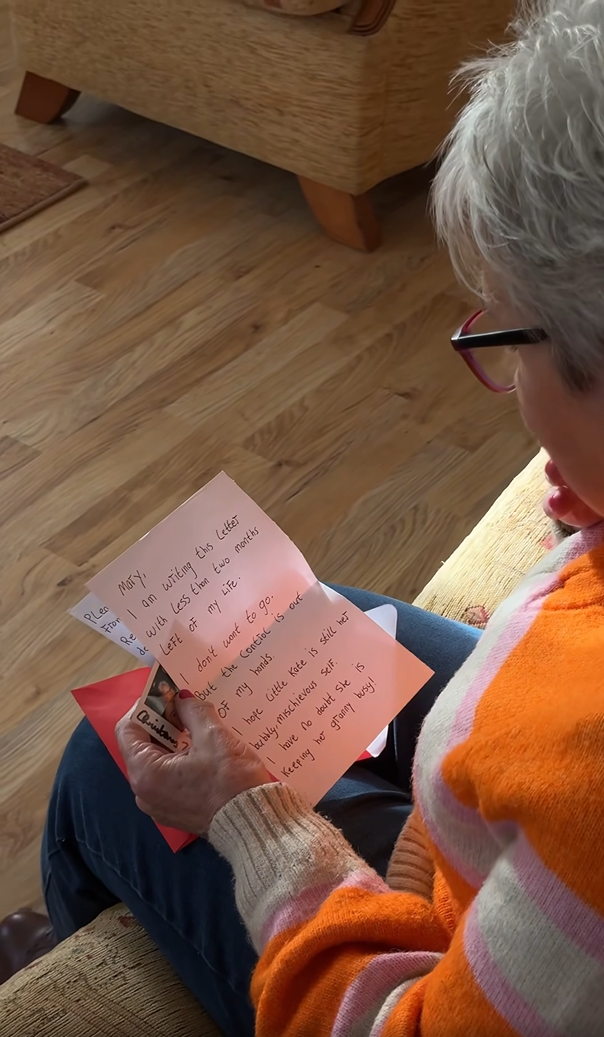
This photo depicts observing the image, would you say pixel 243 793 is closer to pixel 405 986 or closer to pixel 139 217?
pixel 405 986

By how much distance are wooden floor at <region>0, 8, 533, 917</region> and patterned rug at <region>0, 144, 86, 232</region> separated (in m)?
0.04

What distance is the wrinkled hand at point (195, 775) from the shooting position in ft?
2.42

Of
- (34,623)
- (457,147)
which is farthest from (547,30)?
(34,623)

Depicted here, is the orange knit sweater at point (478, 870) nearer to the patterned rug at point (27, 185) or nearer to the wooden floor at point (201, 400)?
the wooden floor at point (201, 400)

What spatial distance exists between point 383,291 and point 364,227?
6.6 inches

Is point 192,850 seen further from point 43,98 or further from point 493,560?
point 43,98

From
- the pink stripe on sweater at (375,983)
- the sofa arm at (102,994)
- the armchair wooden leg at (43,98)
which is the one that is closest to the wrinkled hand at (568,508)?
the pink stripe on sweater at (375,983)

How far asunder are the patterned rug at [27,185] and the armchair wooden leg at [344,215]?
52 cm

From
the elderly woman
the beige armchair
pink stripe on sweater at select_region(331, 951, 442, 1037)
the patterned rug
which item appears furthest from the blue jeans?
the patterned rug

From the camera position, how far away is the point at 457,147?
573mm

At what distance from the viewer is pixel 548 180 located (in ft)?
1.62

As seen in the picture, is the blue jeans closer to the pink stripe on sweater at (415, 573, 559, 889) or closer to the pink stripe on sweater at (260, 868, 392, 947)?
the pink stripe on sweater at (260, 868, 392, 947)

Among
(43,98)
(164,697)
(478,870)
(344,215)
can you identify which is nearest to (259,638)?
(164,697)

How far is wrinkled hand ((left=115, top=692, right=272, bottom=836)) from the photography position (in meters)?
0.74
